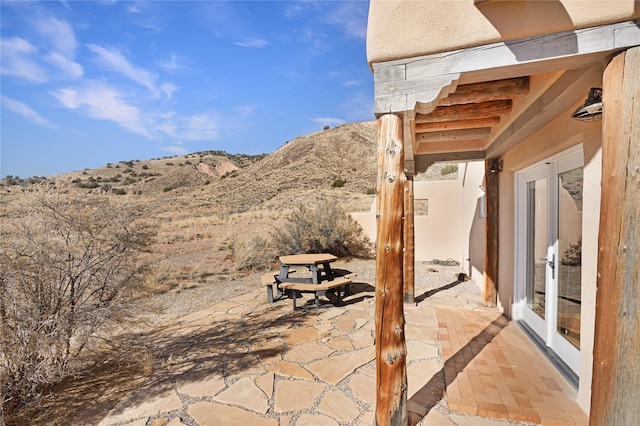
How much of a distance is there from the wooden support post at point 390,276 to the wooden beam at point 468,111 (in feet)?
5.41

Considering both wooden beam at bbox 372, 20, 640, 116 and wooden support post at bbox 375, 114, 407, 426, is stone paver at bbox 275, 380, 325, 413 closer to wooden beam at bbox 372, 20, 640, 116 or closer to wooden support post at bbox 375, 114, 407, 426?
wooden support post at bbox 375, 114, 407, 426

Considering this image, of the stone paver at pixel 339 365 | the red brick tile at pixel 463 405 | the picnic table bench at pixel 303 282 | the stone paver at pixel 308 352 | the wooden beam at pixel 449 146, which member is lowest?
the stone paver at pixel 308 352

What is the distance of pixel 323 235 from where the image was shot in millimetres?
10109

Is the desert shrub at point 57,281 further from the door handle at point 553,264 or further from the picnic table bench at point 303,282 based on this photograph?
the door handle at point 553,264

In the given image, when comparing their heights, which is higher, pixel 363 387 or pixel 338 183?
pixel 338 183

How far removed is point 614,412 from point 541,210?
8.97 ft

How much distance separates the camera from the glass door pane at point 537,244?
3715 mm

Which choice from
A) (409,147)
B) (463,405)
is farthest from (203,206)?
(463,405)

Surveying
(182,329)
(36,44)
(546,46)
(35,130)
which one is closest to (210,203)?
(35,130)

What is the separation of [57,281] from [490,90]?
4673 millimetres

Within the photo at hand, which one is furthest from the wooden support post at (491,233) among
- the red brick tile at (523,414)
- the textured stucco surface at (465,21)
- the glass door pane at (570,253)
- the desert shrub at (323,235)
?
the desert shrub at (323,235)

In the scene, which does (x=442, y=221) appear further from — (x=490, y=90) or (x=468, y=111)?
(x=490, y=90)

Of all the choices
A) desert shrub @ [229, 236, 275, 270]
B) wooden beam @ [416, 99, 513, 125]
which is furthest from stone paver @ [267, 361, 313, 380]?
desert shrub @ [229, 236, 275, 270]

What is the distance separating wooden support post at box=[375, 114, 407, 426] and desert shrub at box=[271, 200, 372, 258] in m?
7.48
